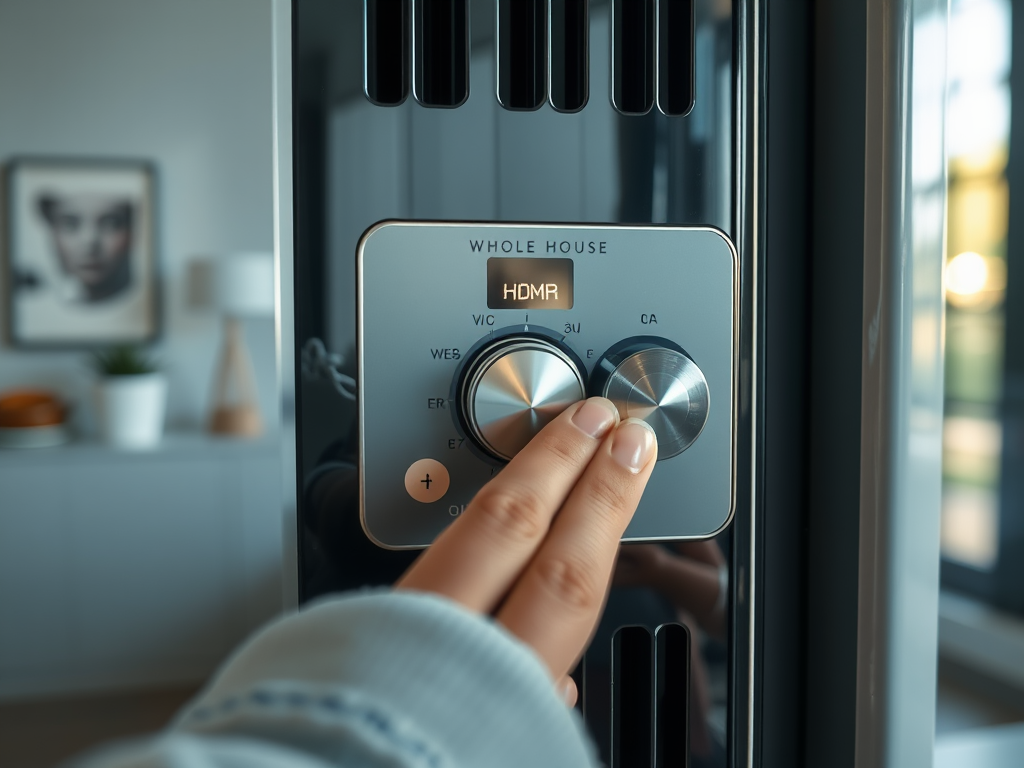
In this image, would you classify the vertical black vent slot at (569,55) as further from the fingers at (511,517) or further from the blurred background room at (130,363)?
the blurred background room at (130,363)

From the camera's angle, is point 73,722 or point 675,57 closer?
point 675,57

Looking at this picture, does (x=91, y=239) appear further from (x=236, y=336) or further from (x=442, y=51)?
(x=442, y=51)

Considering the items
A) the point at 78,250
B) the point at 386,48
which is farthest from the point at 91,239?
the point at 386,48

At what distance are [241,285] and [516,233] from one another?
9.33 ft

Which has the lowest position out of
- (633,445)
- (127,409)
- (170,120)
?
(127,409)

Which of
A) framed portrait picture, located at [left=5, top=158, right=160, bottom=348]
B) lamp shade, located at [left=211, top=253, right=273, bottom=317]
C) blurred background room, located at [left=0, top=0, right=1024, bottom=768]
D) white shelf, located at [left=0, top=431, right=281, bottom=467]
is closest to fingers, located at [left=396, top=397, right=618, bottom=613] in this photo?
blurred background room, located at [left=0, top=0, right=1024, bottom=768]

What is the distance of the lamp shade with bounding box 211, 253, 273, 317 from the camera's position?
2951 millimetres

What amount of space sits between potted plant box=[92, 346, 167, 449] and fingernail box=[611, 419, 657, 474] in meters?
2.82

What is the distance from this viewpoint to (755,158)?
12.9 inches

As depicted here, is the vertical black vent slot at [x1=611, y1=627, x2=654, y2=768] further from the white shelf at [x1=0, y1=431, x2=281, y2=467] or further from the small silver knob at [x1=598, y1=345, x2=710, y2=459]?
the white shelf at [x1=0, y1=431, x2=281, y2=467]

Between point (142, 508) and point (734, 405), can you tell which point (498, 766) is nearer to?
point (734, 405)

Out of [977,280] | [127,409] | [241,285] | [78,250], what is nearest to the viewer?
[977,280]

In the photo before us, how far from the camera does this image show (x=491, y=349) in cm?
30

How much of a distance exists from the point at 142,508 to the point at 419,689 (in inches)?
110
